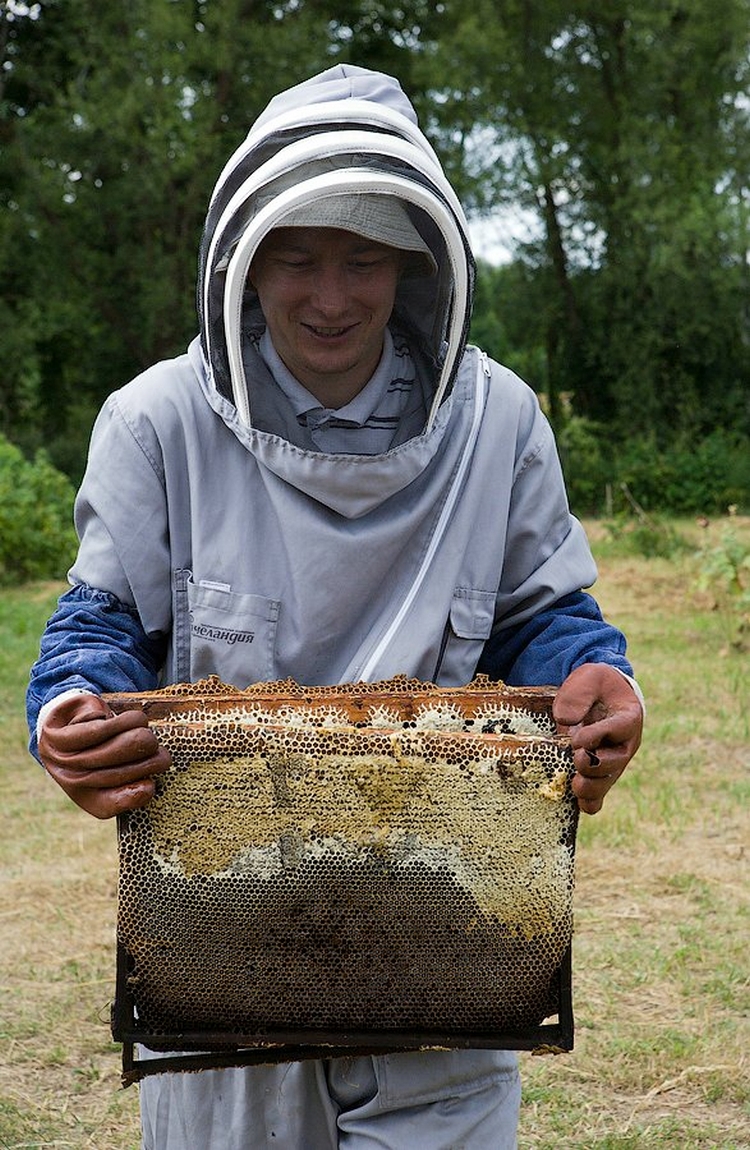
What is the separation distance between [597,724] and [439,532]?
49 centimetres

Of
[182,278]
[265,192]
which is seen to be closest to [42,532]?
[182,278]

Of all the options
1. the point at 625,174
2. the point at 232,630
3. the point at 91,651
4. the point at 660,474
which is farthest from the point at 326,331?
the point at 625,174

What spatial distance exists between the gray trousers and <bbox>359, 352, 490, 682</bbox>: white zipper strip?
0.63 metres

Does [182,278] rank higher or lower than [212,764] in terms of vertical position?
higher

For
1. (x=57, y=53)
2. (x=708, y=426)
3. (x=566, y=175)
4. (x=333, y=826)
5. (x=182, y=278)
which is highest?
(x=57, y=53)

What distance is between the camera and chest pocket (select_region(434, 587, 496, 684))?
7.76 feet

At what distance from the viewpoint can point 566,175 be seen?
22.3 m

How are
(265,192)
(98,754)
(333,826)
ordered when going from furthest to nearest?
1. (265,192)
2. (333,826)
3. (98,754)

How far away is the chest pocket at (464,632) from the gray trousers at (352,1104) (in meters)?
0.61

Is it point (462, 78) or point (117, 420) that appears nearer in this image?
point (117, 420)

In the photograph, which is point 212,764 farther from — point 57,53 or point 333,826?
point 57,53

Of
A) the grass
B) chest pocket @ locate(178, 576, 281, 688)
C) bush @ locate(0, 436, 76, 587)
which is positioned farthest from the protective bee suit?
bush @ locate(0, 436, 76, 587)

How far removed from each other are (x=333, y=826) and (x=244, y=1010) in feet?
1.09

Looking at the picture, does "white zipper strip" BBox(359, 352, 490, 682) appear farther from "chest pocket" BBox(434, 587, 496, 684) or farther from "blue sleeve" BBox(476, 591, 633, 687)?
"blue sleeve" BBox(476, 591, 633, 687)
